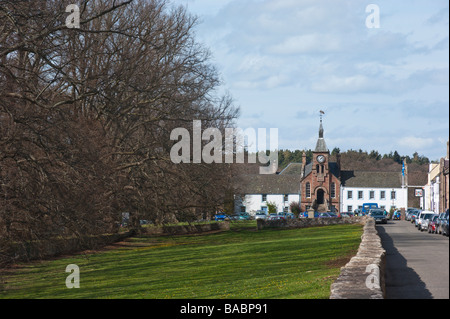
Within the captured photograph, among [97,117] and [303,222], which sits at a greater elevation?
[97,117]

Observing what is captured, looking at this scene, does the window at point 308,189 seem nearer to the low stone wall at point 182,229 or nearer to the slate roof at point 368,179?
the slate roof at point 368,179

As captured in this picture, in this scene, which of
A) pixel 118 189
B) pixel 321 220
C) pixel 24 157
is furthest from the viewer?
pixel 321 220

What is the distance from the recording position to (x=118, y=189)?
3597cm

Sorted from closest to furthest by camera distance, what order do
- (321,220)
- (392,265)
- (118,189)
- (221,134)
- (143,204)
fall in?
(392,265)
(118,189)
(143,204)
(221,134)
(321,220)

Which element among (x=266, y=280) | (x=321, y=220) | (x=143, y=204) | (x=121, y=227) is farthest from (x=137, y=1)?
(x=321, y=220)

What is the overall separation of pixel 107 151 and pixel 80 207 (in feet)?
45.3

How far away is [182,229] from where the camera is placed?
172 feet

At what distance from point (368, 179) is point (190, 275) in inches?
4081

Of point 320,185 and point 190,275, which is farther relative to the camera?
point 320,185

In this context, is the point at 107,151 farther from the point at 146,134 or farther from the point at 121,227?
the point at 121,227

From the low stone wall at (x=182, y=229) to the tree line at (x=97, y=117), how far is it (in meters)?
3.55

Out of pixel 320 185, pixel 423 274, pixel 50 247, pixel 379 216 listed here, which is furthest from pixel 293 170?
pixel 423 274

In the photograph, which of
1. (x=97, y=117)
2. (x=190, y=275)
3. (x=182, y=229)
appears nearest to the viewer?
(x=190, y=275)

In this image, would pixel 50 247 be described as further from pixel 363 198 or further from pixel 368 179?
pixel 368 179
